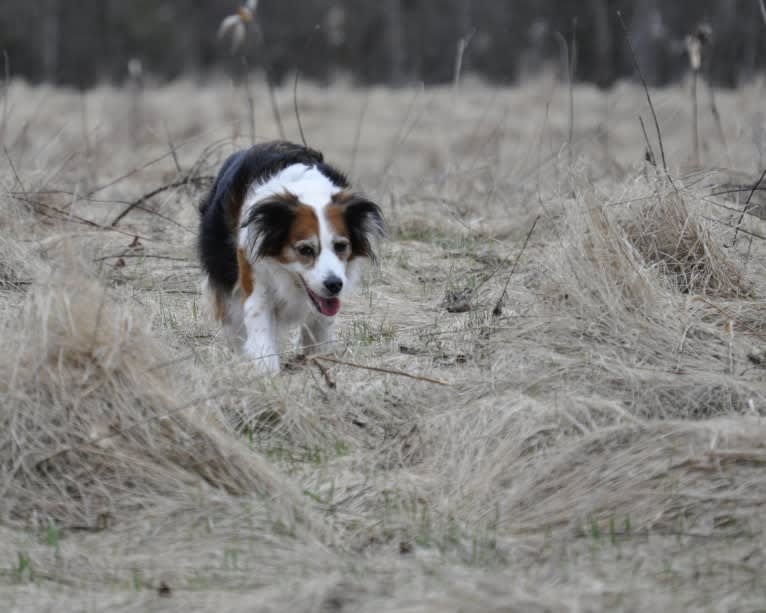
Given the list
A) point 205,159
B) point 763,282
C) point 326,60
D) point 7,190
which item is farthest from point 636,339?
point 326,60

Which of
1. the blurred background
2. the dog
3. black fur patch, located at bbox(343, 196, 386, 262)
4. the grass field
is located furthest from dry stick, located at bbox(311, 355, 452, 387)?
the blurred background

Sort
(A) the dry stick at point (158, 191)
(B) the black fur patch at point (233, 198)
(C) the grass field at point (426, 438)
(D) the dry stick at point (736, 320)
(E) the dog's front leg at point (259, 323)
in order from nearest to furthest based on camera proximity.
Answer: (C) the grass field at point (426, 438) < (D) the dry stick at point (736, 320) < (E) the dog's front leg at point (259, 323) < (B) the black fur patch at point (233, 198) < (A) the dry stick at point (158, 191)

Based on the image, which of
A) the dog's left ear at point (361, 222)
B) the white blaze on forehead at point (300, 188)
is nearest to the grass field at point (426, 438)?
the dog's left ear at point (361, 222)

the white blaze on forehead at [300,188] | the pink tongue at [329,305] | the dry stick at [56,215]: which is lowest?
the pink tongue at [329,305]

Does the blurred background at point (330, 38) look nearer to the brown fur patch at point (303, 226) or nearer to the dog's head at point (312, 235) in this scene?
the dog's head at point (312, 235)

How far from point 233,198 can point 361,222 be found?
26.2 inches

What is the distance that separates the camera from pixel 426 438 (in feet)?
13.3

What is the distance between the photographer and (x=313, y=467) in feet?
12.8

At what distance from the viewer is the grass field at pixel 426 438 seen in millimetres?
3150

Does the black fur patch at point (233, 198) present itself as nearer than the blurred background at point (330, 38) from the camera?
Yes

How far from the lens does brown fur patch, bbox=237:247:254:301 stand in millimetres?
5234

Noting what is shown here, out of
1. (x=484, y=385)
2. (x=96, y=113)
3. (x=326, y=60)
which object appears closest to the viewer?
(x=484, y=385)

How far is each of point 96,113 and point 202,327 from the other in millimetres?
9106

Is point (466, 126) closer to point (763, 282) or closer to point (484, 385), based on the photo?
point (763, 282)
